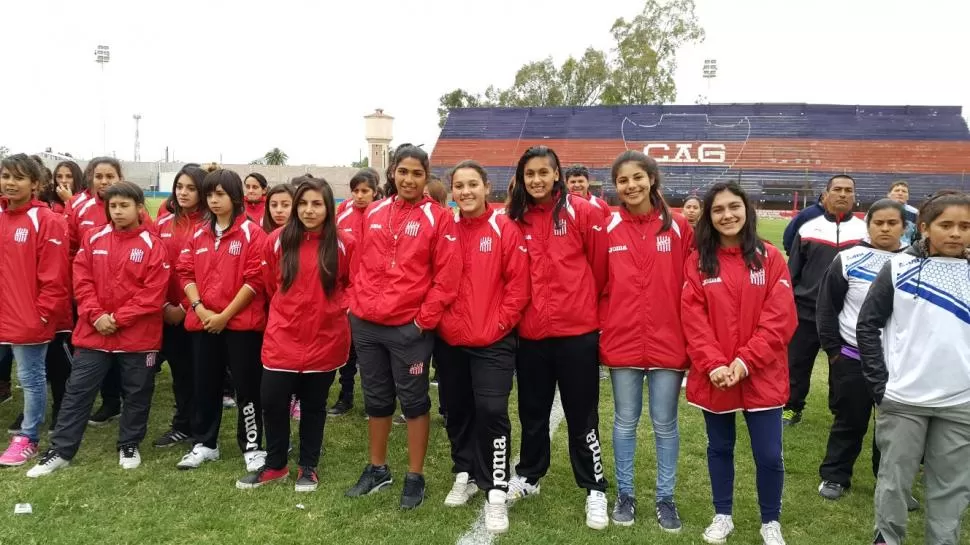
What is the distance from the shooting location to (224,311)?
3.69m

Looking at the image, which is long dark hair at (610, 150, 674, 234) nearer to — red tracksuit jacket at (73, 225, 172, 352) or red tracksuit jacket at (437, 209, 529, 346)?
red tracksuit jacket at (437, 209, 529, 346)

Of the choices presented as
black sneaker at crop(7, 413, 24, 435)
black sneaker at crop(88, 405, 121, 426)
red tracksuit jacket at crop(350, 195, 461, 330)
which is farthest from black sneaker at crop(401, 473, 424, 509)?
black sneaker at crop(7, 413, 24, 435)

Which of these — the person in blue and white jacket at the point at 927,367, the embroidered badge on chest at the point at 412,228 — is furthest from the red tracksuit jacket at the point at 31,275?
the person in blue and white jacket at the point at 927,367

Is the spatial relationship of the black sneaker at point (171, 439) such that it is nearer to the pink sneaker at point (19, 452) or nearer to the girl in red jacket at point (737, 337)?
the pink sneaker at point (19, 452)

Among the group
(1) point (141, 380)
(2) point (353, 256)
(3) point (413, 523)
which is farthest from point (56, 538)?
(2) point (353, 256)

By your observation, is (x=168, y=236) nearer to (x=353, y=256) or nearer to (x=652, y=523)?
(x=353, y=256)

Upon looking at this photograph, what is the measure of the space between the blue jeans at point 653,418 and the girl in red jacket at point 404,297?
102 cm

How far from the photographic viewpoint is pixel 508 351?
3.25m

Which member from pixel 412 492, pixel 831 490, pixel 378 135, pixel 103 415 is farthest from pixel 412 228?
pixel 378 135

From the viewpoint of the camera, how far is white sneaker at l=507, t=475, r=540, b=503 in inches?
136

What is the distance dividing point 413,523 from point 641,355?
56.8 inches

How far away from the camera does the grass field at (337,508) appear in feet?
9.87

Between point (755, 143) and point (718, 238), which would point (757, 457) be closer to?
point (718, 238)

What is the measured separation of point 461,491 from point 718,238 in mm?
1940
